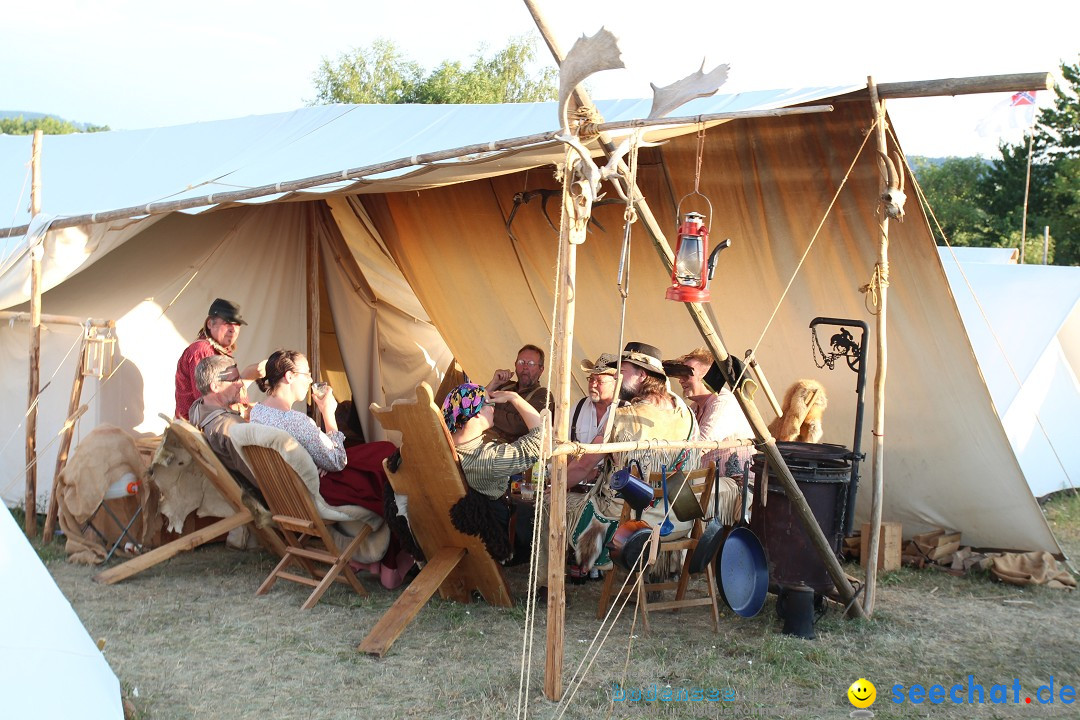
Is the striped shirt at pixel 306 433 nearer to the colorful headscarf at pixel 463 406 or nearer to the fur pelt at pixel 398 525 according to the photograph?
the fur pelt at pixel 398 525

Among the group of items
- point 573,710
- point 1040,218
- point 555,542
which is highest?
point 1040,218

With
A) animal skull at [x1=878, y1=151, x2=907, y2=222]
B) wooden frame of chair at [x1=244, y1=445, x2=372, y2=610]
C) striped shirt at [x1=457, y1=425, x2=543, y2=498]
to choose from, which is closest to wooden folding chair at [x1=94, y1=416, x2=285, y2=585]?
wooden frame of chair at [x1=244, y1=445, x2=372, y2=610]

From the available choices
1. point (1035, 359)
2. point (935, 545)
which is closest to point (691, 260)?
point (935, 545)

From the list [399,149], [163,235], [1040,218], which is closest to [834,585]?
[399,149]

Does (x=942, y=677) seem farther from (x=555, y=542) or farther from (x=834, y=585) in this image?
(x=555, y=542)

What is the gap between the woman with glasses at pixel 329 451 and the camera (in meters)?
4.14

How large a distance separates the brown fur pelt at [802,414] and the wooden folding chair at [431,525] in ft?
5.23

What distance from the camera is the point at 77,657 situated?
→ 2492 millimetres

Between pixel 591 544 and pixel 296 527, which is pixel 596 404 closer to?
pixel 591 544

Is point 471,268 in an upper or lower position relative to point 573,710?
upper

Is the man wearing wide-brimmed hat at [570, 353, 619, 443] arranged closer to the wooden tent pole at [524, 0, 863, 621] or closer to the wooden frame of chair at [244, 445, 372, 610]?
the wooden tent pole at [524, 0, 863, 621]

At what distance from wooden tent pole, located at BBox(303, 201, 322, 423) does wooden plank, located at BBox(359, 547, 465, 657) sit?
2850 millimetres

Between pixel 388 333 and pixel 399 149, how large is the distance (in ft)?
6.19

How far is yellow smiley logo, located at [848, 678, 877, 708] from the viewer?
3068 millimetres
